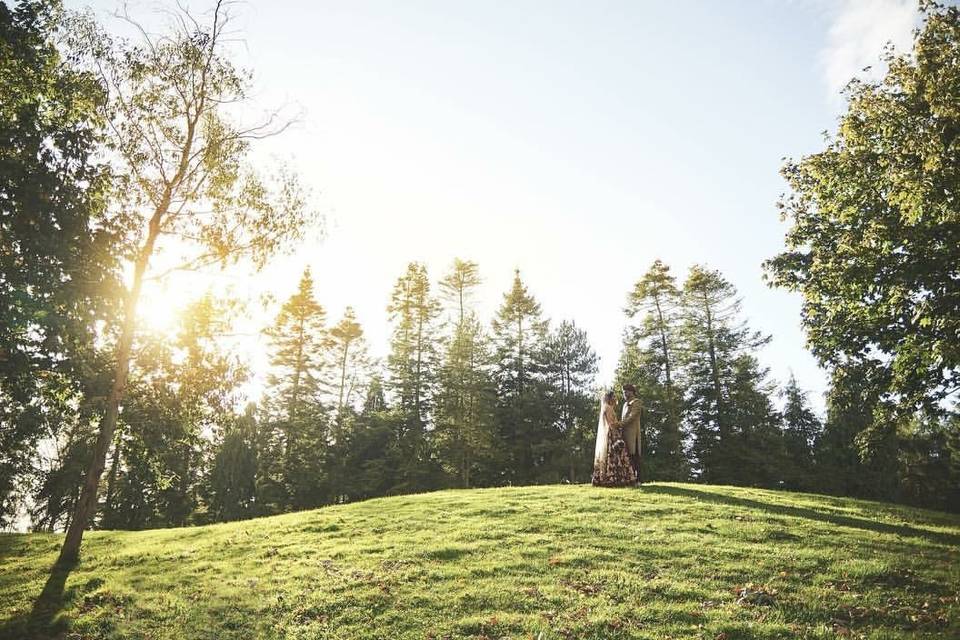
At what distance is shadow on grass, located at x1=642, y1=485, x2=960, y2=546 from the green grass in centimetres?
13

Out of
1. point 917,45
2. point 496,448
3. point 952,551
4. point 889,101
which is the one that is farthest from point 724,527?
point 496,448

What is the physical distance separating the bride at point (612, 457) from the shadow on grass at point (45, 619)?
762 inches

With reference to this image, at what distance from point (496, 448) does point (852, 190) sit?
107ft

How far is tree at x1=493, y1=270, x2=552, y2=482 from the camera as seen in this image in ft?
160

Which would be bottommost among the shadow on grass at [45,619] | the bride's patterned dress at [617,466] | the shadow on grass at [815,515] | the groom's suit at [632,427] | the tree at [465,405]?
the shadow on grass at [45,619]

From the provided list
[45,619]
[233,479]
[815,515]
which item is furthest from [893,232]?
[233,479]

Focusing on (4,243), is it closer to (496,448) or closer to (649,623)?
(649,623)

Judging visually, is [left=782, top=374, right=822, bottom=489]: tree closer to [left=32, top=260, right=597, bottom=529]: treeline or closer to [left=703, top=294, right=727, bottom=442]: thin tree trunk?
[left=703, top=294, right=727, bottom=442]: thin tree trunk

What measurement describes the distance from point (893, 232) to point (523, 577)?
51.1 feet

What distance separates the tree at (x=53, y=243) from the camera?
17.7m

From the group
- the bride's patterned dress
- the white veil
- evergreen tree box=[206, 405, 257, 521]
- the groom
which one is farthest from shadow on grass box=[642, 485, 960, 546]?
evergreen tree box=[206, 405, 257, 521]

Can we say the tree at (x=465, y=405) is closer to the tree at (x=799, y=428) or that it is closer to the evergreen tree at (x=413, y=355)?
the evergreen tree at (x=413, y=355)

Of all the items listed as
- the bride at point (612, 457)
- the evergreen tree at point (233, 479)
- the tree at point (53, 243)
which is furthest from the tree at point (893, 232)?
the evergreen tree at point (233, 479)

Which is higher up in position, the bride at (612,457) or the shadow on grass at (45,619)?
the bride at (612,457)
